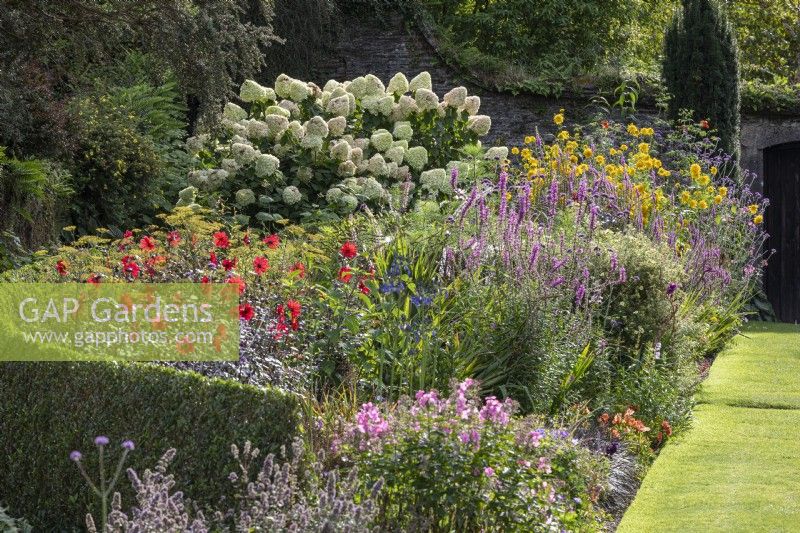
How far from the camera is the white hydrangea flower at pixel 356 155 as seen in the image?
10.1m

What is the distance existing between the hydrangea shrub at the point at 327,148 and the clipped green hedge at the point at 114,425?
5.00 meters

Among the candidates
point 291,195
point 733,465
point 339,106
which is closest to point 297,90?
point 339,106

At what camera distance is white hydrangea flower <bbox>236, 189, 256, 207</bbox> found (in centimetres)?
955

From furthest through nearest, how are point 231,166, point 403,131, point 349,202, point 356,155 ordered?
point 403,131 → point 356,155 → point 231,166 → point 349,202

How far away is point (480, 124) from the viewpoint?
11.1 m

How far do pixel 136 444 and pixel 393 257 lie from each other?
93.2 inches

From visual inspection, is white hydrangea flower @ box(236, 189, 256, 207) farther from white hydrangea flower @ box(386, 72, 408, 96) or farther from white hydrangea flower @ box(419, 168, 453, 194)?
white hydrangea flower @ box(386, 72, 408, 96)

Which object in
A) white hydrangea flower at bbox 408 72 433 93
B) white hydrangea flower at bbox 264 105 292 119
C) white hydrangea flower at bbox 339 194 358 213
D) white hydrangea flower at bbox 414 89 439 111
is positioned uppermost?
white hydrangea flower at bbox 408 72 433 93

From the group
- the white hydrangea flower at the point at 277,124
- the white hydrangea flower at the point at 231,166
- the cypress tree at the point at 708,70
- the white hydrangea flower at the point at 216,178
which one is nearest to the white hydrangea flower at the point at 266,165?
the white hydrangea flower at the point at 231,166

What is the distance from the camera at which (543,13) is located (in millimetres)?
16375

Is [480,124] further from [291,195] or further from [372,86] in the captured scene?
[291,195]

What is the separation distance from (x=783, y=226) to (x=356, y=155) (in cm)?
549

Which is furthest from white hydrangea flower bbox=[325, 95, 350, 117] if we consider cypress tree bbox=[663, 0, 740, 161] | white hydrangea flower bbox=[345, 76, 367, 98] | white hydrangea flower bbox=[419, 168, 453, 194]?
cypress tree bbox=[663, 0, 740, 161]

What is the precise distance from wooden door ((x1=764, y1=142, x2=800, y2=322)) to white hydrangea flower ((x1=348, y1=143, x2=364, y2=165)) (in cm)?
520
